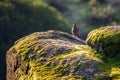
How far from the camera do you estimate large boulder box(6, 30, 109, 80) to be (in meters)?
10.1

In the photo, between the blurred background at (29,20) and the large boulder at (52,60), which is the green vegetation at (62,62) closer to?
the large boulder at (52,60)

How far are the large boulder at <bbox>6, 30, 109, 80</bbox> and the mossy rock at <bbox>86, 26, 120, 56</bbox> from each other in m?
0.31

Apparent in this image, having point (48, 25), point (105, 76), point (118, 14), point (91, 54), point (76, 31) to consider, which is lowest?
point (105, 76)

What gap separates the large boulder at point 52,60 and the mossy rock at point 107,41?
308mm

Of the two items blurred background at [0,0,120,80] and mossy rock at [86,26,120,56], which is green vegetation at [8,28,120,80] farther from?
blurred background at [0,0,120,80]

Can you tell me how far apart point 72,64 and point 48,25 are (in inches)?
625

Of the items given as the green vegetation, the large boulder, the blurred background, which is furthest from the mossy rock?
the blurred background

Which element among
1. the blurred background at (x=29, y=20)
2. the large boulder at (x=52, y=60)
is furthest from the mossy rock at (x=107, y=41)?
the blurred background at (x=29, y=20)

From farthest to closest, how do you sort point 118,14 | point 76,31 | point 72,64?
point 118,14, point 76,31, point 72,64

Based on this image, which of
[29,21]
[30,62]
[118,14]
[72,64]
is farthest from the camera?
[118,14]

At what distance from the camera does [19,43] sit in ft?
43.4

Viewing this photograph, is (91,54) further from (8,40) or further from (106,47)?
(8,40)

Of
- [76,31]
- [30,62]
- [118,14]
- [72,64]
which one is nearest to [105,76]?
[72,64]

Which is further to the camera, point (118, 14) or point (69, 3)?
point (69, 3)
